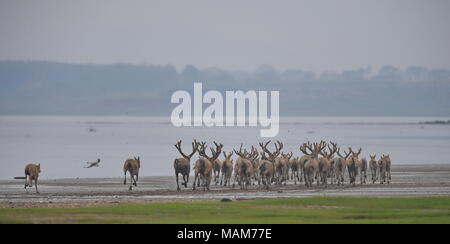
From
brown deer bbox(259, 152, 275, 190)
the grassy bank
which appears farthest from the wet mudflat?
the grassy bank

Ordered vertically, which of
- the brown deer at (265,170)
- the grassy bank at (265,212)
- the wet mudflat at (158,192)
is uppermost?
the brown deer at (265,170)

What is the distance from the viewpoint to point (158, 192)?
144 feet

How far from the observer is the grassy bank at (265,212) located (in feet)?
106

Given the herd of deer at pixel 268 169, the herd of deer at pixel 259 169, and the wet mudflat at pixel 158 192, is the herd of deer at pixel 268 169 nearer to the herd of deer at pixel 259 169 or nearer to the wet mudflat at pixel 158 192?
the herd of deer at pixel 259 169

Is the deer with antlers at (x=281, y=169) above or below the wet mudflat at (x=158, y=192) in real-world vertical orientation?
above

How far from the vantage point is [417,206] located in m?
36.1

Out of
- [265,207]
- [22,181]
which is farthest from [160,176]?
[265,207]

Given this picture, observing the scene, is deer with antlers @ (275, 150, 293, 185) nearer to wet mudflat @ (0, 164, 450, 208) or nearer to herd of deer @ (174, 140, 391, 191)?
herd of deer @ (174, 140, 391, 191)

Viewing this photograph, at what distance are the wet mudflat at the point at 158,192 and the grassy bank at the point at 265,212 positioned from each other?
2461 millimetres

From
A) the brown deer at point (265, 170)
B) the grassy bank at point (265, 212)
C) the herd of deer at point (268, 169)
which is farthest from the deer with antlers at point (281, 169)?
the grassy bank at point (265, 212)

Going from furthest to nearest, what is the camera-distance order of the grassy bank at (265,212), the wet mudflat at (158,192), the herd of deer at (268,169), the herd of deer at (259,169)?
the herd of deer at (268,169) < the herd of deer at (259,169) < the wet mudflat at (158,192) < the grassy bank at (265,212)

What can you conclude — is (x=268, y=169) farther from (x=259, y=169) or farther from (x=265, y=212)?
(x=265, y=212)

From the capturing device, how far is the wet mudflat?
130ft

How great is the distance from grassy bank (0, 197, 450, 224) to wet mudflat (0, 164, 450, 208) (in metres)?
2.46
